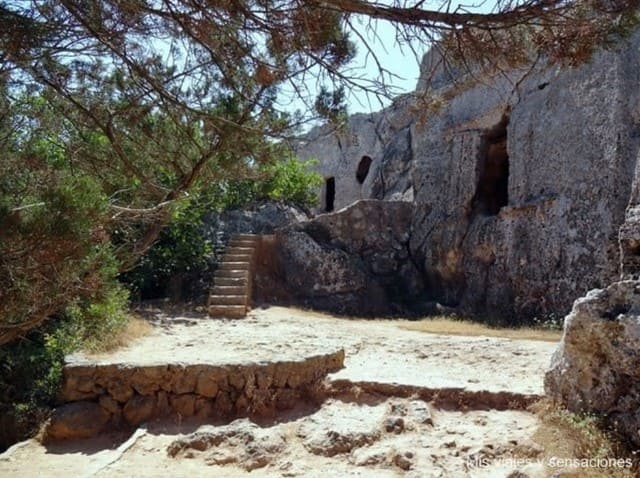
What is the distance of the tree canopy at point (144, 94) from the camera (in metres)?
3.14

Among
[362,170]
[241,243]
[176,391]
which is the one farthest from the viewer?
[362,170]

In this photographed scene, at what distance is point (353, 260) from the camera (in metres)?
11.2

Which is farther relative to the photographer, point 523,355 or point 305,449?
point 523,355

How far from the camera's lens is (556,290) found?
8.89 m

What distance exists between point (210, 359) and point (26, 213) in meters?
2.84

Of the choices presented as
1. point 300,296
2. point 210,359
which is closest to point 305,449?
point 210,359

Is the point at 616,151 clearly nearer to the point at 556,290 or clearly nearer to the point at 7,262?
the point at 556,290

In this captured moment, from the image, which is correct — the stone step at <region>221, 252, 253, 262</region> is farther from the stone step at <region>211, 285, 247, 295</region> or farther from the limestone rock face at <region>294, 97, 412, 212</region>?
the limestone rock face at <region>294, 97, 412, 212</region>

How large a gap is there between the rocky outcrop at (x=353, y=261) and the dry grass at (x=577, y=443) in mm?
6844

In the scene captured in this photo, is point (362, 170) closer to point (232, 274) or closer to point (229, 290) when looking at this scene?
point (232, 274)

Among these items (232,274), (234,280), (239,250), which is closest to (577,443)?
(234,280)

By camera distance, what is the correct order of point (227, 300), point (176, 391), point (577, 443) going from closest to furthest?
point (577, 443) → point (176, 391) → point (227, 300)

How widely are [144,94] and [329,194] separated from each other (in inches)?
590

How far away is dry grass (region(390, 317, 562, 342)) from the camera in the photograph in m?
7.42
